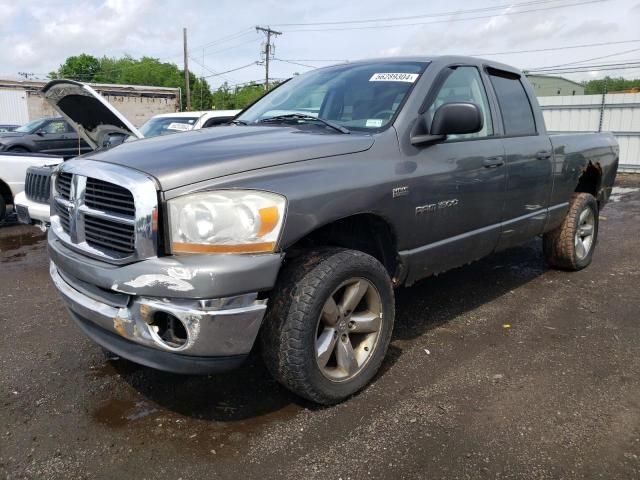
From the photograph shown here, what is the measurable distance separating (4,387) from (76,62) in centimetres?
8788

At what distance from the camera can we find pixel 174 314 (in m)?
2.21

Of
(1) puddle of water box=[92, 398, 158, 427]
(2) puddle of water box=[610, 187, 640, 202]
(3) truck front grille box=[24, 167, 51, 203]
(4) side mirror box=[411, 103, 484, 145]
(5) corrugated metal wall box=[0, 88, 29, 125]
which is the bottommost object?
(1) puddle of water box=[92, 398, 158, 427]

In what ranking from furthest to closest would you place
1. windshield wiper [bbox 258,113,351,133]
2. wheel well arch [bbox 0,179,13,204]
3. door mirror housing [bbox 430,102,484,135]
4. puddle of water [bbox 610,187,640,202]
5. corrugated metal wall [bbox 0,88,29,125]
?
corrugated metal wall [bbox 0,88,29,125]
puddle of water [bbox 610,187,640,202]
wheel well arch [bbox 0,179,13,204]
windshield wiper [bbox 258,113,351,133]
door mirror housing [bbox 430,102,484,135]

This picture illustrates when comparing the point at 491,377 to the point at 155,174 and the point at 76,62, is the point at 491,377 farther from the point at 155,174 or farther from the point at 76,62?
the point at 76,62

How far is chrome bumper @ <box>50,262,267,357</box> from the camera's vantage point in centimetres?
222

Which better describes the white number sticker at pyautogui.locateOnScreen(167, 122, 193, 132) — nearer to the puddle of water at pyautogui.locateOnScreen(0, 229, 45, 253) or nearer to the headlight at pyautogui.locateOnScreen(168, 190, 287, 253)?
the puddle of water at pyautogui.locateOnScreen(0, 229, 45, 253)

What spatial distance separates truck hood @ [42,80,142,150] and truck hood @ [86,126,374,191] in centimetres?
204

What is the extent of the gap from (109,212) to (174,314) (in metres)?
0.61

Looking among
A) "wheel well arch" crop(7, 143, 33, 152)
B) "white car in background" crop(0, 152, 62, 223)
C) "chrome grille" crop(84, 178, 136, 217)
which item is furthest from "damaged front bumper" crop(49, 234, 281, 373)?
"wheel well arch" crop(7, 143, 33, 152)

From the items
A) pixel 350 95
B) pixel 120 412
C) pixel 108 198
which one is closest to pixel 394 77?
pixel 350 95

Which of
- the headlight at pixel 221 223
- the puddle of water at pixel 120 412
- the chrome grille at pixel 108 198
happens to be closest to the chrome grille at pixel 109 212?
the chrome grille at pixel 108 198

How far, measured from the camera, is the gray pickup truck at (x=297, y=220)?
2264mm

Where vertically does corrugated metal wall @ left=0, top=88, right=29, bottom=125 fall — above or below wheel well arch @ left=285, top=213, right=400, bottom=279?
above

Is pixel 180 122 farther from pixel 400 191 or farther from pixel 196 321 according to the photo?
pixel 196 321
